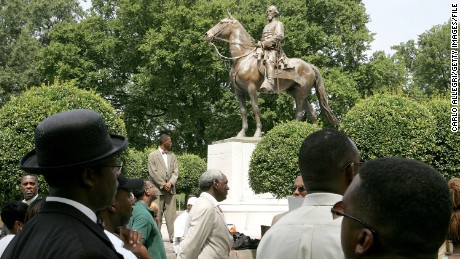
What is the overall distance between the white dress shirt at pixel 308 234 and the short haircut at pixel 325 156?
0.35ft

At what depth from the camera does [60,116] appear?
2543mm

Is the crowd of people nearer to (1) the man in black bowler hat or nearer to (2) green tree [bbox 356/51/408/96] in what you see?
(1) the man in black bowler hat

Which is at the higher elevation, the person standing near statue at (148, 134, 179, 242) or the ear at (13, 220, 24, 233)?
the person standing near statue at (148, 134, 179, 242)

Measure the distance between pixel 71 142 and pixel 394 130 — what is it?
15.5 m

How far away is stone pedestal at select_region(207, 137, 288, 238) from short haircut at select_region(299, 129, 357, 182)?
49.0 ft

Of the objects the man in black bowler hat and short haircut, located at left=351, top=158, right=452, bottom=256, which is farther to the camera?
the man in black bowler hat

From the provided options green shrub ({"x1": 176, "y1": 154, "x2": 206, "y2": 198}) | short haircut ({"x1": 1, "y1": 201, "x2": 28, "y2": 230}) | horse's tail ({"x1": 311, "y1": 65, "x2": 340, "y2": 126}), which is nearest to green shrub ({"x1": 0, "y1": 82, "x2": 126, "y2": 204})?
horse's tail ({"x1": 311, "y1": 65, "x2": 340, "y2": 126})

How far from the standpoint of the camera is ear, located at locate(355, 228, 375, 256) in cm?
172

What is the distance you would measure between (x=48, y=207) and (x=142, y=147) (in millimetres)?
38729

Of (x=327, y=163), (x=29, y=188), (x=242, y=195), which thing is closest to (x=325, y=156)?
(x=327, y=163)

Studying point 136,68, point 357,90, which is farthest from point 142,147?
point 357,90

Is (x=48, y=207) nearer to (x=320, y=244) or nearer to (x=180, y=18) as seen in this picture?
(x=320, y=244)

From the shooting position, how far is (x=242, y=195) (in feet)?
63.7

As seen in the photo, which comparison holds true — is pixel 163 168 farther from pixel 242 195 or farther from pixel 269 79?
pixel 269 79
